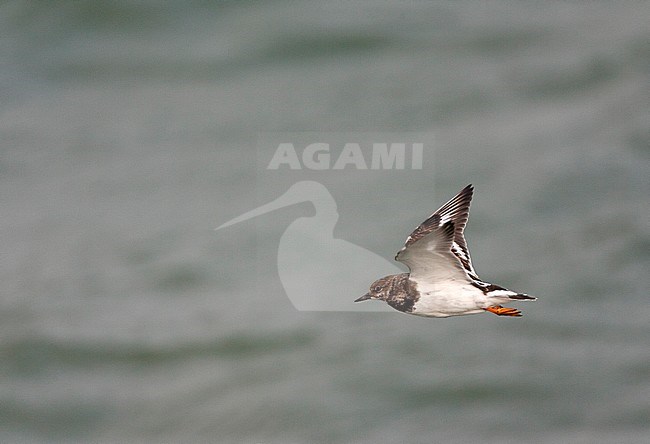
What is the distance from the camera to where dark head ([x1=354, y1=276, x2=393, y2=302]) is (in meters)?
12.0

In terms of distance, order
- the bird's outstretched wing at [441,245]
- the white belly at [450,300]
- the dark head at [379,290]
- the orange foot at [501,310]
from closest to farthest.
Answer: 1. the bird's outstretched wing at [441,245]
2. the white belly at [450,300]
3. the orange foot at [501,310]
4. the dark head at [379,290]

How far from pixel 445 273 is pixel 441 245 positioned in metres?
0.62

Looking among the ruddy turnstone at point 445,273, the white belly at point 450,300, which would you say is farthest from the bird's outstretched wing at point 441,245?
the white belly at point 450,300

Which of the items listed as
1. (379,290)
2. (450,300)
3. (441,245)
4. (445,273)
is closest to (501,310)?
(450,300)

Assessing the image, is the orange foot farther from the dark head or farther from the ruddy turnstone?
the dark head

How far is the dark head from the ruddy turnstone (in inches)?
11.4

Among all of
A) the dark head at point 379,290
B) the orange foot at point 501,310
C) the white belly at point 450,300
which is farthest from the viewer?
the dark head at point 379,290

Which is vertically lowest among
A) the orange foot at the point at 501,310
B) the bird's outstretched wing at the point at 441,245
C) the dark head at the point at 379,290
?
the orange foot at the point at 501,310

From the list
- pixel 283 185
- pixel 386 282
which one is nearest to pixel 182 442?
pixel 283 185

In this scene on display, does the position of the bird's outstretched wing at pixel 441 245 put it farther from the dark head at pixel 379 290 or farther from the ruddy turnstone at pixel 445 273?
the dark head at pixel 379 290

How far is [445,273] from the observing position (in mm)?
11312

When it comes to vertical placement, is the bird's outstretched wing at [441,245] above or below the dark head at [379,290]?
above

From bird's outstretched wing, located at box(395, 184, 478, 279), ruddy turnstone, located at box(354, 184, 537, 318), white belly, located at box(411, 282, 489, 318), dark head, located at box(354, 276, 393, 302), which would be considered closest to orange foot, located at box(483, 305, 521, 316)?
ruddy turnstone, located at box(354, 184, 537, 318)

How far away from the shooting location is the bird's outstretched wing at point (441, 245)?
10844 millimetres
